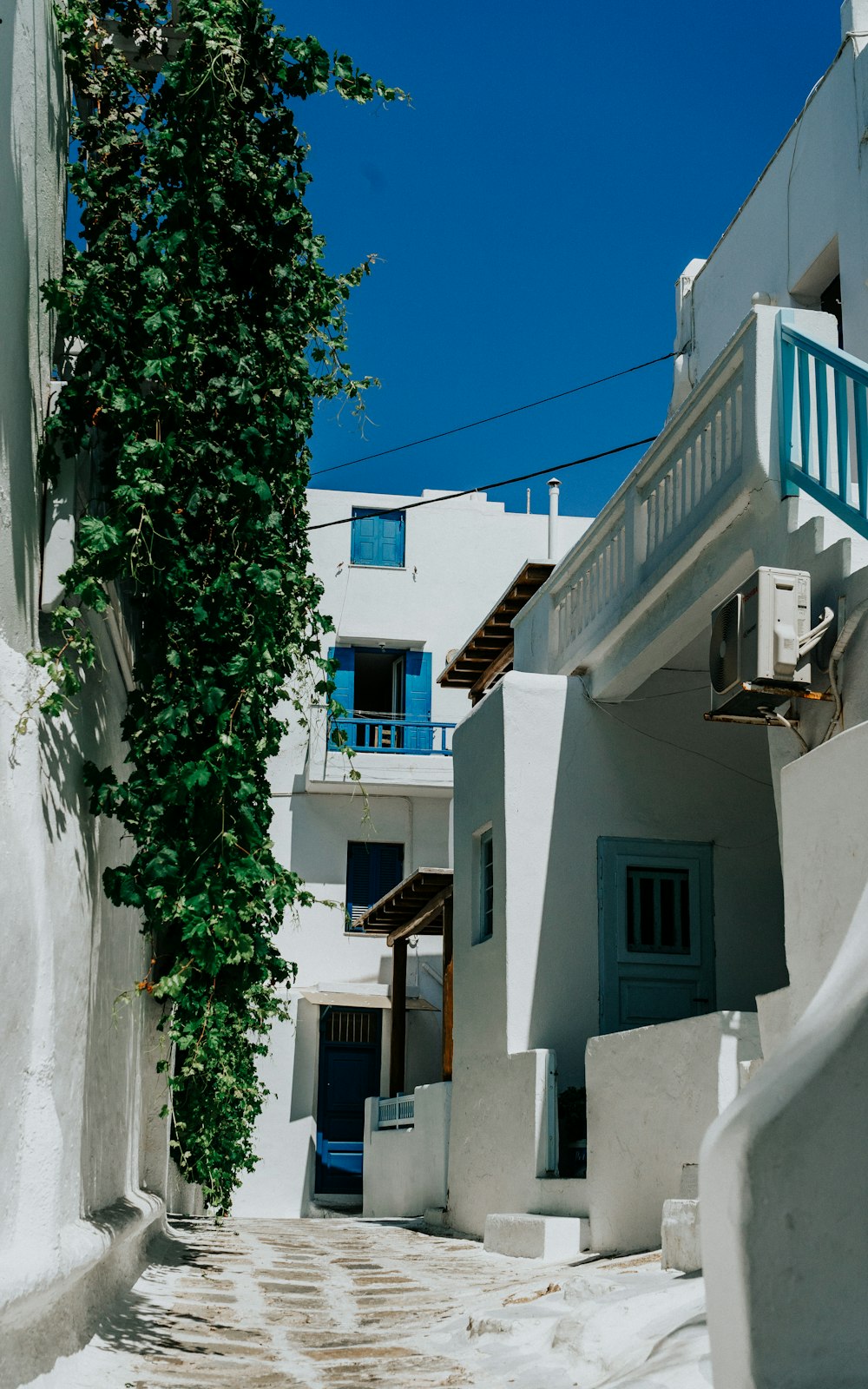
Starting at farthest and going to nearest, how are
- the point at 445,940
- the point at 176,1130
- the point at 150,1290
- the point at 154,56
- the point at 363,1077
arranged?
the point at 363,1077
the point at 445,940
the point at 176,1130
the point at 150,1290
the point at 154,56

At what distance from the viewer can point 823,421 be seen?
7.57 metres

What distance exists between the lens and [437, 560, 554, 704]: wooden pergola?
597 inches

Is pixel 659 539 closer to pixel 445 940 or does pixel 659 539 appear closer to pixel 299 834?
pixel 445 940

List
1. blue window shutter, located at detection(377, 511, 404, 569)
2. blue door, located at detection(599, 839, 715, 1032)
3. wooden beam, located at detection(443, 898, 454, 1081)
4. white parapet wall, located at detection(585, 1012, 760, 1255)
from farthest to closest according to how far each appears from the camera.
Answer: blue window shutter, located at detection(377, 511, 404, 569), wooden beam, located at detection(443, 898, 454, 1081), blue door, located at detection(599, 839, 715, 1032), white parapet wall, located at detection(585, 1012, 760, 1255)

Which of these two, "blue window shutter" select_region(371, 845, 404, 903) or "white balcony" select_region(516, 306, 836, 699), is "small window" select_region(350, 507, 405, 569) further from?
"white balcony" select_region(516, 306, 836, 699)

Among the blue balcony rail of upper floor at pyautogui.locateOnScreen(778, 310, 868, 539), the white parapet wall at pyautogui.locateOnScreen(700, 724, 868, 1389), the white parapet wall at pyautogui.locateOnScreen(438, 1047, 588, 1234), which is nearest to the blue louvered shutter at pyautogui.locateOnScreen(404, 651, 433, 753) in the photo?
the white parapet wall at pyautogui.locateOnScreen(438, 1047, 588, 1234)

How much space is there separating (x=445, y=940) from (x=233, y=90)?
13.0 meters

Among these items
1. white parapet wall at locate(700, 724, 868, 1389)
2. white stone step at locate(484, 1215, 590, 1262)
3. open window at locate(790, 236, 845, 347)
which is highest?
open window at locate(790, 236, 845, 347)

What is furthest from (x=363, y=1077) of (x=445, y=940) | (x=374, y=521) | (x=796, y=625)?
(x=796, y=625)

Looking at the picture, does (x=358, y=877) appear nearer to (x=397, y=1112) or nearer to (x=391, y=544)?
(x=391, y=544)

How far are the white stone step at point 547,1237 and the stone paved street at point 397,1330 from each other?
344 millimetres

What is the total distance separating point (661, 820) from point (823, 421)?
4.70 metres

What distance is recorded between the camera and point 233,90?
551 centimetres

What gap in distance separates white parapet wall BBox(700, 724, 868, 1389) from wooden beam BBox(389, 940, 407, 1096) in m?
16.4
